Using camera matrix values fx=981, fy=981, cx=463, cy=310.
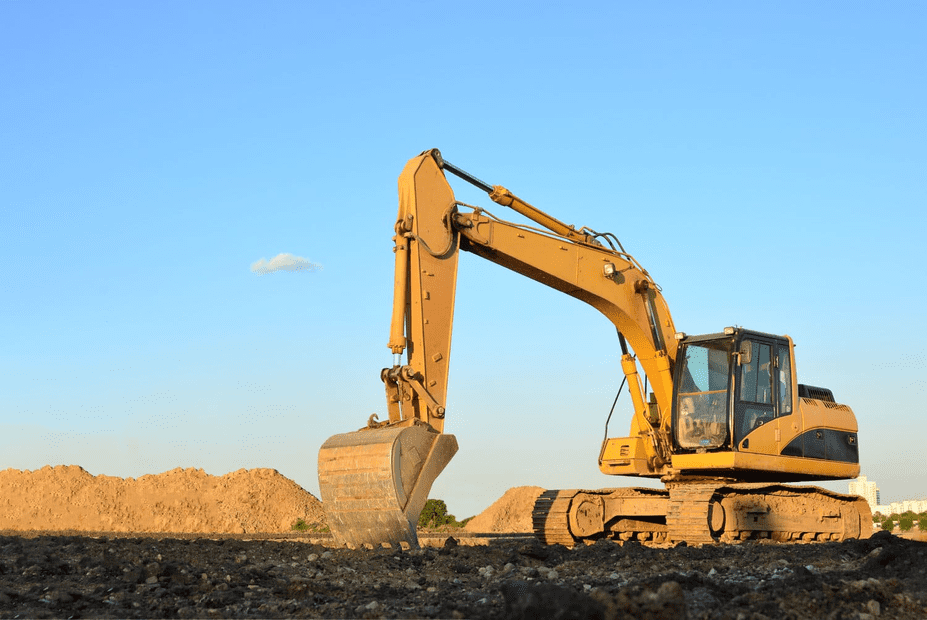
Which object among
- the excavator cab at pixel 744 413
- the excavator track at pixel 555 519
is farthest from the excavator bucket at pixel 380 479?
the excavator cab at pixel 744 413

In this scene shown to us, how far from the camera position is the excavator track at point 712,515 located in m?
13.1

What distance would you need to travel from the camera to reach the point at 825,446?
1407 cm

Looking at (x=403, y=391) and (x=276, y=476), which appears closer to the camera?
(x=403, y=391)

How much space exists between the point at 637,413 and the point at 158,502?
17.9 m

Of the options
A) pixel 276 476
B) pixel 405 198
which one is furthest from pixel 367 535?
pixel 276 476

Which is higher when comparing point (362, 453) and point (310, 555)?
point (362, 453)

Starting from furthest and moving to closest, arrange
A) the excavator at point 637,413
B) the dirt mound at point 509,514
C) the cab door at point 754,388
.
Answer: the dirt mound at point 509,514 → the cab door at point 754,388 → the excavator at point 637,413

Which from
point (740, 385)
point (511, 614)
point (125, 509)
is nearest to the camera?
point (511, 614)

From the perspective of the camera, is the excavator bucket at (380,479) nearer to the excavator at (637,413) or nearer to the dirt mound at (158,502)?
the excavator at (637,413)

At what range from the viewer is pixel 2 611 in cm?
649

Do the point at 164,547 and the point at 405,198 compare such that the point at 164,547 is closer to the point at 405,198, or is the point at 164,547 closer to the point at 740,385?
the point at 405,198

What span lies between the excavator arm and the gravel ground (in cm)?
60

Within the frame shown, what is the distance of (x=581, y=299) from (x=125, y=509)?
1860 cm

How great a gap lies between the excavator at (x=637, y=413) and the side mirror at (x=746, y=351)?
19 millimetres
